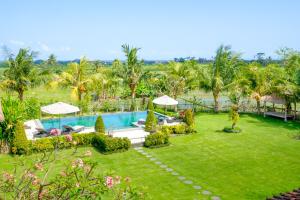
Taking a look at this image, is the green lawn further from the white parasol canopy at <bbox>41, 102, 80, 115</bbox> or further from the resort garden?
the white parasol canopy at <bbox>41, 102, 80, 115</bbox>

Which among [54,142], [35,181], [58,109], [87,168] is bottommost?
[54,142]

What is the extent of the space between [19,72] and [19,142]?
32.7ft

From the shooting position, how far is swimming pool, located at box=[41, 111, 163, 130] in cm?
2323

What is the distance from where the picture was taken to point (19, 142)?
15.6 m

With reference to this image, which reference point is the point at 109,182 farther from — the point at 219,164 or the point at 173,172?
the point at 219,164

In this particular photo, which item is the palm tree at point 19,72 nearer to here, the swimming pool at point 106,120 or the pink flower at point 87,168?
the swimming pool at point 106,120

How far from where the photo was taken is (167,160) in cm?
1504

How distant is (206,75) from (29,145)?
16748 mm

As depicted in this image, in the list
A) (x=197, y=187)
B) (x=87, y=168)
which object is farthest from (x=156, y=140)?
(x=87, y=168)

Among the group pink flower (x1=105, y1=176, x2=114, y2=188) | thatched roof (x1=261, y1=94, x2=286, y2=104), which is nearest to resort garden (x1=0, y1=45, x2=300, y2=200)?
pink flower (x1=105, y1=176, x2=114, y2=188)

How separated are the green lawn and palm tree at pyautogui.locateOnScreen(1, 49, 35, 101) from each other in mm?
9949

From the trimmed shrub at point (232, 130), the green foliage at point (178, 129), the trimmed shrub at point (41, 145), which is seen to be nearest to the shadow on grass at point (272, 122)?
the trimmed shrub at point (232, 130)

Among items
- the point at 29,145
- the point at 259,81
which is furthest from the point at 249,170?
the point at 259,81

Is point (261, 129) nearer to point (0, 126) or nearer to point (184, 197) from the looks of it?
point (184, 197)
